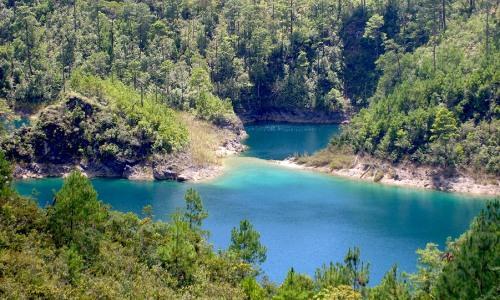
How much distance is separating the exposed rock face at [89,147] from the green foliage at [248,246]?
39514 mm

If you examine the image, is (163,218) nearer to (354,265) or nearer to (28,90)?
(354,265)

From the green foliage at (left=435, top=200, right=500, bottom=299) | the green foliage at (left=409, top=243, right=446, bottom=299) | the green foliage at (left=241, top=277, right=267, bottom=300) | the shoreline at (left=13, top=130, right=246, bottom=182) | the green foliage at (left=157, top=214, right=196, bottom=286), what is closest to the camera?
the green foliage at (left=435, top=200, right=500, bottom=299)

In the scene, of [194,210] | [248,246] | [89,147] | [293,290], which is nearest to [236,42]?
[89,147]

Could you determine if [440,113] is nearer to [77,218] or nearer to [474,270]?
[77,218]

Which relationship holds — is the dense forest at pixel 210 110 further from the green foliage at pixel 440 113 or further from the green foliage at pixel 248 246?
the green foliage at pixel 440 113

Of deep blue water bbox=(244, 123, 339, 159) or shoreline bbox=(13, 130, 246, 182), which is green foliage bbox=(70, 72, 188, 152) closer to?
shoreline bbox=(13, 130, 246, 182)

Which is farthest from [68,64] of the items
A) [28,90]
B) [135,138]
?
[135,138]

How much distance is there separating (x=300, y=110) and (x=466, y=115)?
4207 centimetres

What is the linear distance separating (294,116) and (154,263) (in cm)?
8976

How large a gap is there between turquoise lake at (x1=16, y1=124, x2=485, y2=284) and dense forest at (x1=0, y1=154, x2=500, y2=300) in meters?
11.8

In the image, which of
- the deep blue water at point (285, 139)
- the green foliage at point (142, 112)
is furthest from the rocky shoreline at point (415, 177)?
the green foliage at point (142, 112)

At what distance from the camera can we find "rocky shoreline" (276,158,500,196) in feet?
300

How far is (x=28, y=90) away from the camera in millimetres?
120938

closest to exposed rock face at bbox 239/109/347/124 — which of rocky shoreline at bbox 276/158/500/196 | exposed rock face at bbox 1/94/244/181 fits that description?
rocky shoreline at bbox 276/158/500/196
